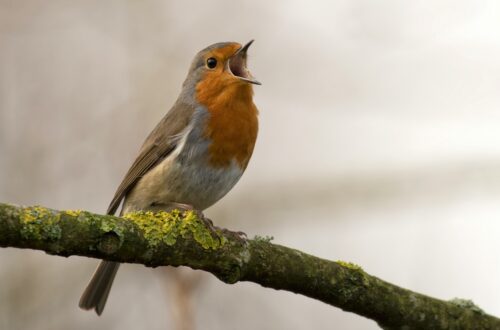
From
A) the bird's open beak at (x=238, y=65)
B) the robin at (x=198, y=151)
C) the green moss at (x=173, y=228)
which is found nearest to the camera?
the green moss at (x=173, y=228)

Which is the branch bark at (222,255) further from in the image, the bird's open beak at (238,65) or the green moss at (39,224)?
the bird's open beak at (238,65)

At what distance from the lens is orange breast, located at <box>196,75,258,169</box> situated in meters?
3.87

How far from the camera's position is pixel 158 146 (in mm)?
4109

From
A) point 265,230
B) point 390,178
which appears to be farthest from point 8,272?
point 390,178

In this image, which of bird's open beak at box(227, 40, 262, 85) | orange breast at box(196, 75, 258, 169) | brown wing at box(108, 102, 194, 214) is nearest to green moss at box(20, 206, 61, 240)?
orange breast at box(196, 75, 258, 169)

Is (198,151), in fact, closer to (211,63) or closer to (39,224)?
(211,63)

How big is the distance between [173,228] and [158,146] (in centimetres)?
148

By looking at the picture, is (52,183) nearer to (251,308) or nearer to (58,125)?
(58,125)

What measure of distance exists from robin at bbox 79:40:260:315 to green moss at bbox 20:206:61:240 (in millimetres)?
1419

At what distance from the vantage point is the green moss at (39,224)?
7.32 feet

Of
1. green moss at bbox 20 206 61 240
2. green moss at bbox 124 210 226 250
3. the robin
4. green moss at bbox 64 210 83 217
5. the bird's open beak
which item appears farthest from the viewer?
the bird's open beak

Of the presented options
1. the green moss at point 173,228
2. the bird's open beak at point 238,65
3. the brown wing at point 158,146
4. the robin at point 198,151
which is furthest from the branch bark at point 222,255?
the bird's open beak at point 238,65

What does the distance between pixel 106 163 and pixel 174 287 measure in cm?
199

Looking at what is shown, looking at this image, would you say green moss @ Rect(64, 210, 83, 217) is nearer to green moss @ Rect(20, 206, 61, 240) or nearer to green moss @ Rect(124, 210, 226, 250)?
green moss @ Rect(20, 206, 61, 240)
